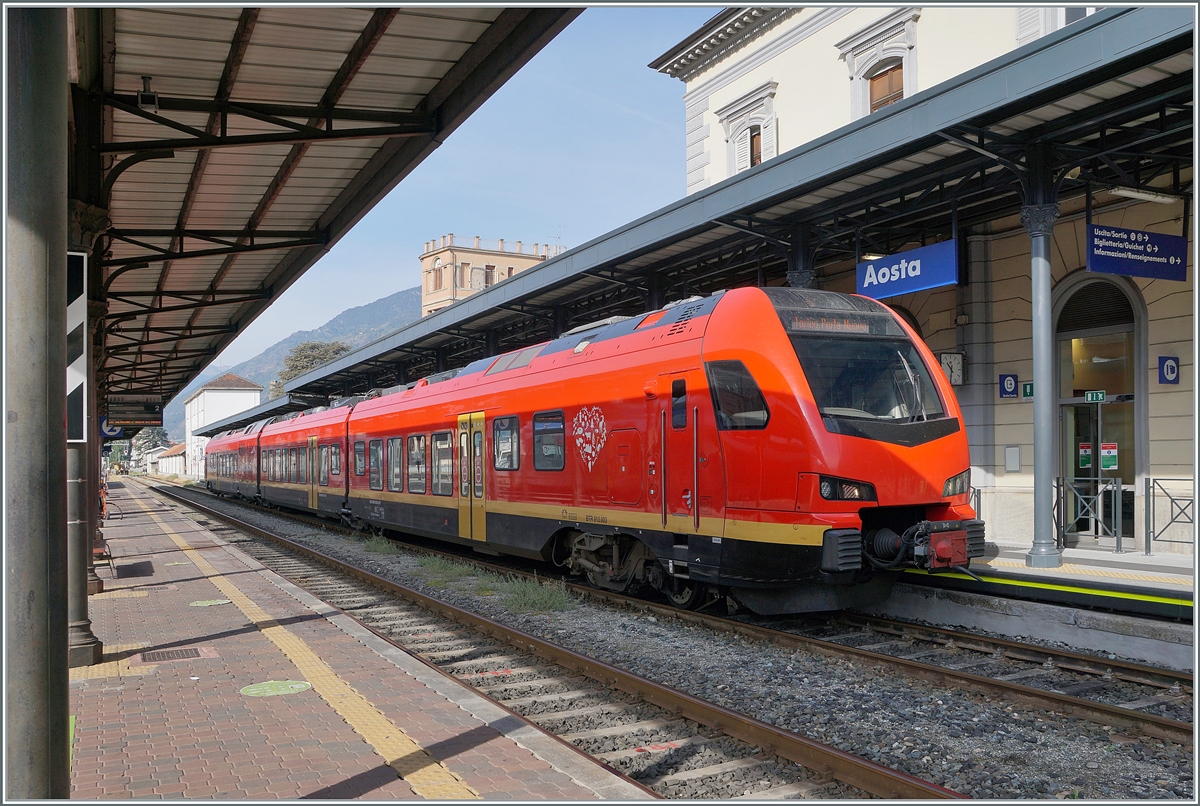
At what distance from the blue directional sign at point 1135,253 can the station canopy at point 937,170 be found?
72 cm

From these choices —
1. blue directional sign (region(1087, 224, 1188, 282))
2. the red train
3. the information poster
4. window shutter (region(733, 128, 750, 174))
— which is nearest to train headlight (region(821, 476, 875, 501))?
the red train

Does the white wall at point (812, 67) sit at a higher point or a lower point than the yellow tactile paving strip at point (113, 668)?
higher

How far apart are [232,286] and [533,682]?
13.2 metres

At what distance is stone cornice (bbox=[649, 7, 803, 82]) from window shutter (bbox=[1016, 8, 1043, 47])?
6.19 m

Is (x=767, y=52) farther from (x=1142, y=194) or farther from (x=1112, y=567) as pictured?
(x=1112, y=567)

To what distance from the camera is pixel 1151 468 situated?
1339 cm

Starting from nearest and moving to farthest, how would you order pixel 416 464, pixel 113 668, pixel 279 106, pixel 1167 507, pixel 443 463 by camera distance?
pixel 113 668 → pixel 279 106 → pixel 1167 507 → pixel 443 463 → pixel 416 464

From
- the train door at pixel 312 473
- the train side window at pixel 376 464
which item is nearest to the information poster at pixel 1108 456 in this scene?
the train side window at pixel 376 464

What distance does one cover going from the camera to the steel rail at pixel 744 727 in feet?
15.2

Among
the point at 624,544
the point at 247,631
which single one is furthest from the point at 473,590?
the point at 247,631

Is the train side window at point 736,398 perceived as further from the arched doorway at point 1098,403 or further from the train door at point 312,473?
the train door at point 312,473

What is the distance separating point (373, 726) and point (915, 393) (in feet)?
19.4

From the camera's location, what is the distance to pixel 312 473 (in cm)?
2398

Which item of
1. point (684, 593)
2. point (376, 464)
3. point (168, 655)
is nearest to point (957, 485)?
point (684, 593)
